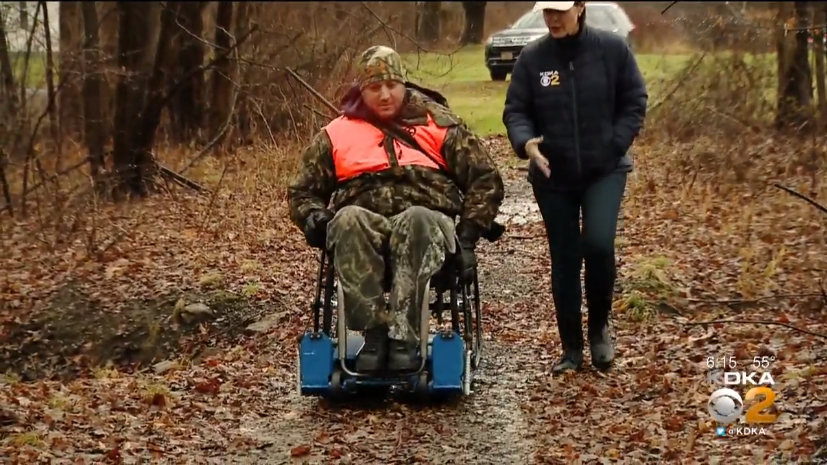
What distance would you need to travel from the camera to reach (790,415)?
17.0ft

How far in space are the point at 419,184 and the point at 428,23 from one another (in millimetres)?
7683

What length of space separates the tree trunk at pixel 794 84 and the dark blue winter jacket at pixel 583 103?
6.91 meters

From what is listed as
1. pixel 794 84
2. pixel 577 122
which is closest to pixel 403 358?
pixel 577 122

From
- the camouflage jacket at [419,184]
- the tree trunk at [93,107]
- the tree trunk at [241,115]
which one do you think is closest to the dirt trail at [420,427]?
the camouflage jacket at [419,184]

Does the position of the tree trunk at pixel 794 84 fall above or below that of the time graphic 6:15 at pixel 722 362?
above

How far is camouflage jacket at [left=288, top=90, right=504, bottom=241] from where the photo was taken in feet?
19.2

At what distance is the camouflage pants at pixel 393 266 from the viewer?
559cm

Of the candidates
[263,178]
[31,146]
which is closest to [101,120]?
[31,146]

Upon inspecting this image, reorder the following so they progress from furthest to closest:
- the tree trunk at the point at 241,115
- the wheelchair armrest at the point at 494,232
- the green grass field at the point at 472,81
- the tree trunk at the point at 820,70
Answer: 1. the tree trunk at the point at 241,115
2. the tree trunk at the point at 820,70
3. the green grass field at the point at 472,81
4. the wheelchair armrest at the point at 494,232

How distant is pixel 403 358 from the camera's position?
5652mm

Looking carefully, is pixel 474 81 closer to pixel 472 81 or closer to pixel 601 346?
pixel 472 81

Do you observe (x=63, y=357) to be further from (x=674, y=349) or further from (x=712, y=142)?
(x=712, y=142)

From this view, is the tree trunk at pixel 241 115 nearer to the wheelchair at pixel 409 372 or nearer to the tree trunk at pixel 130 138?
the tree trunk at pixel 130 138

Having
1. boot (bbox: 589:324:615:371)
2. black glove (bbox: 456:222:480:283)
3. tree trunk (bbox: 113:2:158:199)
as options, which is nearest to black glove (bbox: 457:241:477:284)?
black glove (bbox: 456:222:480:283)
